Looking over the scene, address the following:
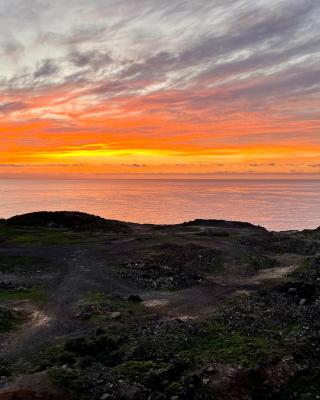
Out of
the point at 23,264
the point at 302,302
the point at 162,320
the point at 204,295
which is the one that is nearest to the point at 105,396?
the point at 162,320

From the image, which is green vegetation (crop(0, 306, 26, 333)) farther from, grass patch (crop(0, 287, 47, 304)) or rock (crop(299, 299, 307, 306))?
rock (crop(299, 299, 307, 306))

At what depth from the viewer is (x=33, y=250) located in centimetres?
5516

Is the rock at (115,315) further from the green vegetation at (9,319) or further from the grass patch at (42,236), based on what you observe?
the grass patch at (42,236)

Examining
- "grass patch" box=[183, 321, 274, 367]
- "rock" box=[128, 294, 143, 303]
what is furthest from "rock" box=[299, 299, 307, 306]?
"rock" box=[128, 294, 143, 303]

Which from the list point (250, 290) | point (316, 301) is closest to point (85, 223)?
point (250, 290)

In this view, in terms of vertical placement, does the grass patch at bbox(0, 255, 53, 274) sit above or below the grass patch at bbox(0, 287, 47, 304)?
above

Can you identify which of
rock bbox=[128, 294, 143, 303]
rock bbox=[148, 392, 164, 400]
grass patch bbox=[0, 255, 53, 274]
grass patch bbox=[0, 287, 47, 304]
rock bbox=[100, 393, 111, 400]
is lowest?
rock bbox=[148, 392, 164, 400]

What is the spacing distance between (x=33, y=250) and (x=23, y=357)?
31.6 metres

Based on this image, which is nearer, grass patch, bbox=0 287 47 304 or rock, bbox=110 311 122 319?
rock, bbox=110 311 122 319

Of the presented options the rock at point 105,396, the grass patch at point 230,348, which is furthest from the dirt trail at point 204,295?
the rock at point 105,396

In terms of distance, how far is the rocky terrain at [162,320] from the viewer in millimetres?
20766

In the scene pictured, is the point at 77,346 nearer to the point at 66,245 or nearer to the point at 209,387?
the point at 209,387

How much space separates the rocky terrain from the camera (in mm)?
20766

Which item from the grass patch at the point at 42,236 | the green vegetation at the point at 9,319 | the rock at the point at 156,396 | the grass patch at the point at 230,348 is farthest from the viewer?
the grass patch at the point at 42,236
